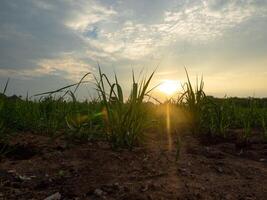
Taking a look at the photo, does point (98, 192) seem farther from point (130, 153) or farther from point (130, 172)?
point (130, 153)

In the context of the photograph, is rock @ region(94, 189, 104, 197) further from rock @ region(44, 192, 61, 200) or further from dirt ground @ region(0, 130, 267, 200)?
rock @ region(44, 192, 61, 200)

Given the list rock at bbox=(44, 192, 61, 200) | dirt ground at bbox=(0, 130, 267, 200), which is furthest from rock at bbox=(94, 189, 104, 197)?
rock at bbox=(44, 192, 61, 200)

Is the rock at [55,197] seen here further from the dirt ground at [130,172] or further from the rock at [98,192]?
the rock at [98,192]

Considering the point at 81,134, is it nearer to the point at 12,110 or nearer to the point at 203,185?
the point at 12,110

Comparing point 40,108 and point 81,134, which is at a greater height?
point 40,108

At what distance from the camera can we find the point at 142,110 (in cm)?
329

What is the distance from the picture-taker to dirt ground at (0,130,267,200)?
2221mm

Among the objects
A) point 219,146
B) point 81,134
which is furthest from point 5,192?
point 219,146

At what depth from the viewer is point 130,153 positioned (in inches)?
121

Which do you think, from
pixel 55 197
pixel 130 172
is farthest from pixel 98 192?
pixel 130 172

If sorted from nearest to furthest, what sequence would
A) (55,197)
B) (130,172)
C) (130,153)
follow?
(55,197) < (130,172) < (130,153)

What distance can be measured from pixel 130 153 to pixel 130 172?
1.58 feet

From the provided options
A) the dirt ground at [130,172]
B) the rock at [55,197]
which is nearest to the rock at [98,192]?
the dirt ground at [130,172]

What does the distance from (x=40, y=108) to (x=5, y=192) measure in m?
2.57
